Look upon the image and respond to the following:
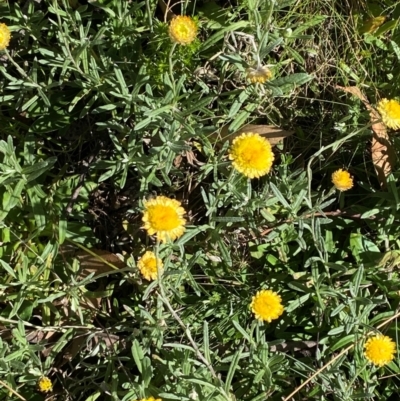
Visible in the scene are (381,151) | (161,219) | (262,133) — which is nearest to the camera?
(161,219)

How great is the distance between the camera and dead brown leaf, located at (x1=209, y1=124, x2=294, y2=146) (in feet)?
8.81

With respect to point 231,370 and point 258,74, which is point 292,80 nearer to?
point 258,74

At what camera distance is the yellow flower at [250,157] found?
2.14 meters

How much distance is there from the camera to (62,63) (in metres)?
2.50

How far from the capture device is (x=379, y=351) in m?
2.34

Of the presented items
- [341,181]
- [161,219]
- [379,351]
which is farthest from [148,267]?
[379,351]

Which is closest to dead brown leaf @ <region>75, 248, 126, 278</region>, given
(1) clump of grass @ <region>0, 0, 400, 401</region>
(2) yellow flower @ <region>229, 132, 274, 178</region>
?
(1) clump of grass @ <region>0, 0, 400, 401</region>

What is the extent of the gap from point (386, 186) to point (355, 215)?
0.66ft

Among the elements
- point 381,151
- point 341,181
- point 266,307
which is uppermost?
point 341,181

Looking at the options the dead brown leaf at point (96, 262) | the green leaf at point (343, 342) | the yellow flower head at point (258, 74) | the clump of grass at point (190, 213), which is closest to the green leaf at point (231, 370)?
the clump of grass at point (190, 213)

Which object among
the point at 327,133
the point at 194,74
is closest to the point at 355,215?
the point at 327,133

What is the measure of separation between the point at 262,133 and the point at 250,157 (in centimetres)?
69

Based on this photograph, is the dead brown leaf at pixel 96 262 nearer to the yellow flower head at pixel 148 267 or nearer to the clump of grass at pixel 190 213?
the clump of grass at pixel 190 213

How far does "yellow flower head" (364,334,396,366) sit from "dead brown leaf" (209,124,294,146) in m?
1.01
